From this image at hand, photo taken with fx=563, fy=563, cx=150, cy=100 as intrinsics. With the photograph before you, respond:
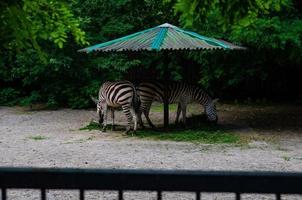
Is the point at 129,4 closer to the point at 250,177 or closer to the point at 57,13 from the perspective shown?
the point at 57,13

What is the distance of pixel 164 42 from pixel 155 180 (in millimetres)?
10040

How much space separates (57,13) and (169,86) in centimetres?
1024

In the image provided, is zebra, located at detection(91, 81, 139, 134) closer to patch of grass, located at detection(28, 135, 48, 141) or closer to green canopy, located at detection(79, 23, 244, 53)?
green canopy, located at detection(79, 23, 244, 53)

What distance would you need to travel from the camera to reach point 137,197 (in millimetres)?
6520

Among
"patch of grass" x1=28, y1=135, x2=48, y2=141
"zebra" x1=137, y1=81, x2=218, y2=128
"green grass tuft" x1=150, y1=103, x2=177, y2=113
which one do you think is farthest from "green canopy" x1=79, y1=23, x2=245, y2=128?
"green grass tuft" x1=150, y1=103, x2=177, y2=113

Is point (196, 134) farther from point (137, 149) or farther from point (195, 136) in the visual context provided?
point (137, 149)

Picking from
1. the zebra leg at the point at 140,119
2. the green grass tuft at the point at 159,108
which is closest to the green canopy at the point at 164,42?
the zebra leg at the point at 140,119

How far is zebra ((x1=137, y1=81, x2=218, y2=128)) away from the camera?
1306 cm

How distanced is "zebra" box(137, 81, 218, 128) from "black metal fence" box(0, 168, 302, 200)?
1089 centimetres

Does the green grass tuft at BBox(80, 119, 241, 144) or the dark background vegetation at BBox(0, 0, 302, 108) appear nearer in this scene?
the green grass tuft at BBox(80, 119, 241, 144)

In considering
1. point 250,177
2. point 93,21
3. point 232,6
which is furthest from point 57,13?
point 93,21

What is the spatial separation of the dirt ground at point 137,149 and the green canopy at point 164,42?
1919 mm

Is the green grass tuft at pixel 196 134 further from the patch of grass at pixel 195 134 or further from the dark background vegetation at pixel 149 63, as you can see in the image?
the dark background vegetation at pixel 149 63

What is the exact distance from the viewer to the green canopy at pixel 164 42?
1176 cm
